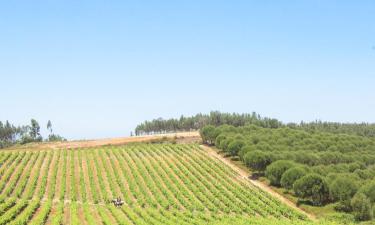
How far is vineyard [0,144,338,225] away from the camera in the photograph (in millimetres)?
50344

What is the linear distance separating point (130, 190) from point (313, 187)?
29126mm

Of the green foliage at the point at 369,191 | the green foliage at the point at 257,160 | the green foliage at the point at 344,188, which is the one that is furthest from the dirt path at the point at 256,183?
the green foliage at the point at 369,191

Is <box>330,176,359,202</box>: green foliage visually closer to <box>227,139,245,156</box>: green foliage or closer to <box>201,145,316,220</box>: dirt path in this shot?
<box>201,145,316,220</box>: dirt path

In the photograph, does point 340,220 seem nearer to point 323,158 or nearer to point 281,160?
point 281,160

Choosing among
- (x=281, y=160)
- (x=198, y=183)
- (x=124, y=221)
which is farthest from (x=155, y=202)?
(x=281, y=160)

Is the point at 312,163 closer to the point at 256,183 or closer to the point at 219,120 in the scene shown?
the point at 256,183

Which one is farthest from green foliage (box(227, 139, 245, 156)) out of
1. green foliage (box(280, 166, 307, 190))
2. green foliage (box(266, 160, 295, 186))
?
green foliage (box(280, 166, 307, 190))

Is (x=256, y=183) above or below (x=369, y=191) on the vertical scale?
above

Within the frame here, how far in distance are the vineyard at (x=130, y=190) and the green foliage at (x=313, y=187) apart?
4.42 m

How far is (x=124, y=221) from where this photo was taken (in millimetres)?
45656

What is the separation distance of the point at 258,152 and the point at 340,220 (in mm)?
24606

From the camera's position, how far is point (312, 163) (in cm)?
8550

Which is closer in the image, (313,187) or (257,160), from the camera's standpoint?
(313,187)

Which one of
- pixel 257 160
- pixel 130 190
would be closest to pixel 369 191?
pixel 257 160
